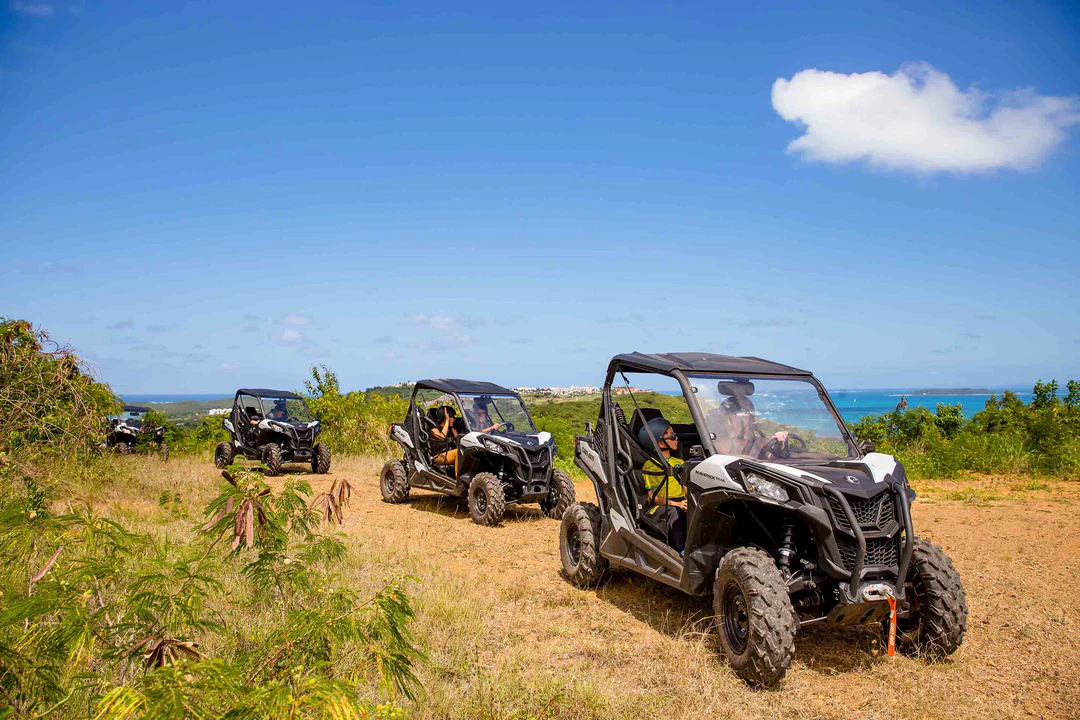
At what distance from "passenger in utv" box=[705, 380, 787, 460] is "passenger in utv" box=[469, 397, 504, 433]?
A: 5.83 m

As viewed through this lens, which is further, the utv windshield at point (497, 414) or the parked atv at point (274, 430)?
the parked atv at point (274, 430)

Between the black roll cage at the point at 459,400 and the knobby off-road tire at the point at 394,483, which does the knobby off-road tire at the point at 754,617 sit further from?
the knobby off-road tire at the point at 394,483

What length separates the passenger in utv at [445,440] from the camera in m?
11.1

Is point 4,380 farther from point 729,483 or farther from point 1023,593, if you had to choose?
point 1023,593

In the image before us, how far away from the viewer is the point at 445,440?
11258 mm

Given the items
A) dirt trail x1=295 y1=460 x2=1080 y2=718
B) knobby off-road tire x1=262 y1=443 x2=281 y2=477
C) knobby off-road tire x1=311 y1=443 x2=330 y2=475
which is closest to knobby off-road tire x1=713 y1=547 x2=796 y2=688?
dirt trail x1=295 y1=460 x2=1080 y2=718

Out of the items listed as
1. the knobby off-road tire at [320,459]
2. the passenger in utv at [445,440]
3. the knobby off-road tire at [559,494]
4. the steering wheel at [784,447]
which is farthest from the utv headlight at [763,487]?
the knobby off-road tire at [320,459]

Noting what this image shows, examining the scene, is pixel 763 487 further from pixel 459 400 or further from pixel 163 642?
pixel 459 400

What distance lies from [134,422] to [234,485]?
19374 mm

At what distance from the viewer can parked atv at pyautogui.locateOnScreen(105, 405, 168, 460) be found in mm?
18266

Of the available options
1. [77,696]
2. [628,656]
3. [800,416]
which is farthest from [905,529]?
[77,696]

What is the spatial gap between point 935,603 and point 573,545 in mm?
3250

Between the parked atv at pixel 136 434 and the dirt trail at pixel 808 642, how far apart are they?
1248 centimetres

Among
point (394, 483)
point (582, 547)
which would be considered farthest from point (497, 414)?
point (582, 547)
